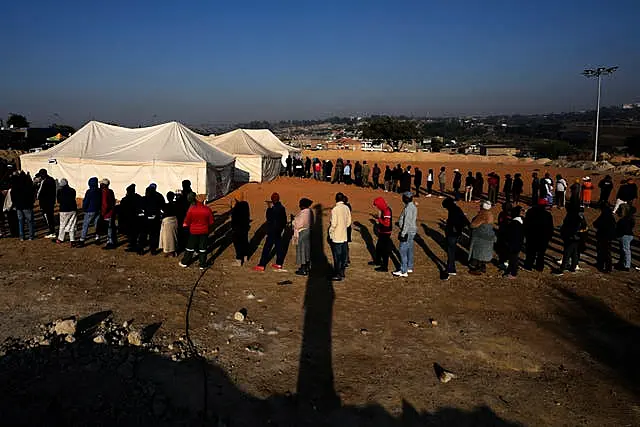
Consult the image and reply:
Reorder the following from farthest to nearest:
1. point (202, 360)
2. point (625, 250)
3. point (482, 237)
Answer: point (625, 250), point (482, 237), point (202, 360)

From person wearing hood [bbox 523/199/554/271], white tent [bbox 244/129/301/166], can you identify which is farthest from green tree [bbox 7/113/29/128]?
person wearing hood [bbox 523/199/554/271]

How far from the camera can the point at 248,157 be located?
2577cm

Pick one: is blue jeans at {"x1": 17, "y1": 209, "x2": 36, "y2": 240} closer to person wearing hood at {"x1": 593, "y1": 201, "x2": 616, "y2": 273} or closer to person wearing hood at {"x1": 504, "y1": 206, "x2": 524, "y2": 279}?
person wearing hood at {"x1": 504, "y1": 206, "x2": 524, "y2": 279}

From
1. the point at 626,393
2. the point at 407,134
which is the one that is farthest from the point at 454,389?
the point at 407,134

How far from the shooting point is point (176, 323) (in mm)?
6711

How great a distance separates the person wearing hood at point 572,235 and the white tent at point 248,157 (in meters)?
18.3

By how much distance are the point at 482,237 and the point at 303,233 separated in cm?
334

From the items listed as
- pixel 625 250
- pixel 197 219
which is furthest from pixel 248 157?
pixel 625 250

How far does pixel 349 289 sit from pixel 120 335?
3865mm

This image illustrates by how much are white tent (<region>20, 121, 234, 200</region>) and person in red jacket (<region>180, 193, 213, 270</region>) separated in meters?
9.55

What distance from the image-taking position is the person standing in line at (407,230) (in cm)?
859

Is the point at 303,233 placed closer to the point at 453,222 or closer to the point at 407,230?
the point at 407,230

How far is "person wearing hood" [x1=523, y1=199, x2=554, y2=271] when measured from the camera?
921 cm

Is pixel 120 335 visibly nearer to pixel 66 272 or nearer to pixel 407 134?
→ pixel 66 272
